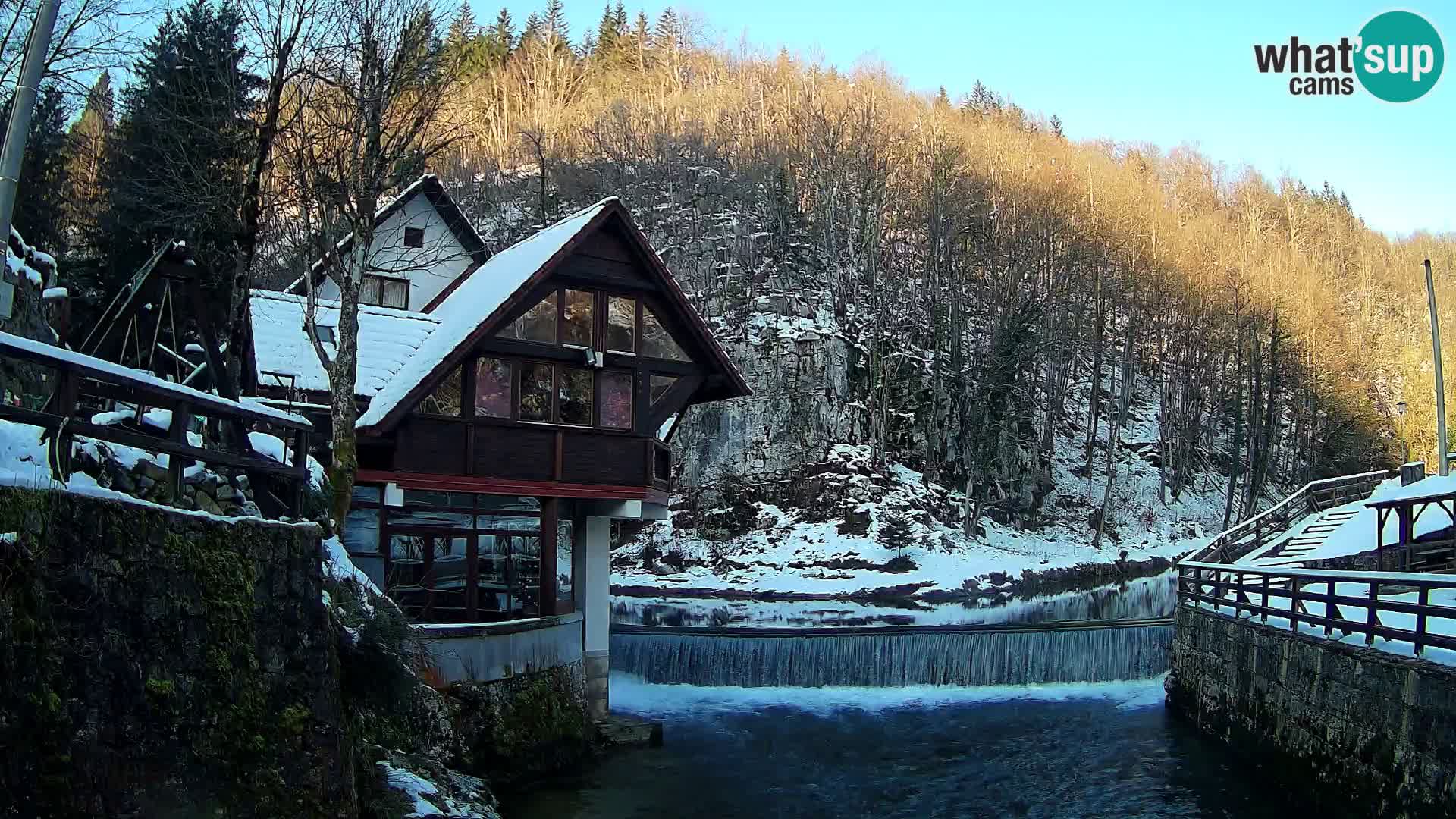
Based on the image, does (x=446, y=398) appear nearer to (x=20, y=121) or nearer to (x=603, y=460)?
(x=603, y=460)

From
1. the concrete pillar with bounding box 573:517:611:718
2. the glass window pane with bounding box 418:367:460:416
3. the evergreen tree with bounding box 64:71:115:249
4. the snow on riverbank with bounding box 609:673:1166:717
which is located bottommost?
the snow on riverbank with bounding box 609:673:1166:717

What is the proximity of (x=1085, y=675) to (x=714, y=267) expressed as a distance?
32.6 m

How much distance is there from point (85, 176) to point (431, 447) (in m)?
29.1

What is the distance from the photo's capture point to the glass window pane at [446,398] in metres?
19.9

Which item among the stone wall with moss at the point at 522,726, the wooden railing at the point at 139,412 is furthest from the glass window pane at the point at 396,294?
the wooden railing at the point at 139,412

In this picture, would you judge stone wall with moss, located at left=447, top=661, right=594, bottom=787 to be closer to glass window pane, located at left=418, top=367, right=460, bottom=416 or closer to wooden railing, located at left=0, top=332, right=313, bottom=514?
glass window pane, located at left=418, top=367, right=460, bottom=416

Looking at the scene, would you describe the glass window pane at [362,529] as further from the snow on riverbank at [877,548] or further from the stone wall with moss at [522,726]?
the snow on riverbank at [877,548]

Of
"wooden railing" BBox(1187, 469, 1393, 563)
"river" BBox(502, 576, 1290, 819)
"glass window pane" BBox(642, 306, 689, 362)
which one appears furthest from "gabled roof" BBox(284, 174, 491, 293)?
"wooden railing" BBox(1187, 469, 1393, 563)

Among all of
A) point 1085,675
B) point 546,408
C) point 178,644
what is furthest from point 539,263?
point 1085,675

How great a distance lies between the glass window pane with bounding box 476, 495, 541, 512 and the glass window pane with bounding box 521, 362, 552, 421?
1.61 metres

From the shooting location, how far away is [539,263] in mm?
20547

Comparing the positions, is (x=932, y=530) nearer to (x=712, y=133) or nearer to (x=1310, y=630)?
(x=1310, y=630)

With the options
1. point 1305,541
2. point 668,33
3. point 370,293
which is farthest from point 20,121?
point 668,33

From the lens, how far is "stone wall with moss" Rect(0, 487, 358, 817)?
23.1 ft
